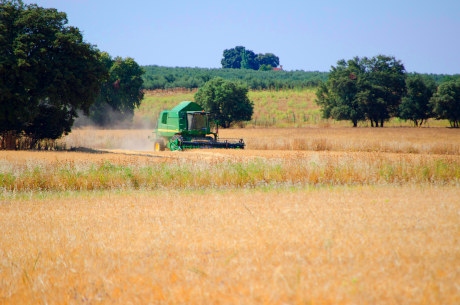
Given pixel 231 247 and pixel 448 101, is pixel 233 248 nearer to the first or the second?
pixel 231 247

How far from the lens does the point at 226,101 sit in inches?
2368

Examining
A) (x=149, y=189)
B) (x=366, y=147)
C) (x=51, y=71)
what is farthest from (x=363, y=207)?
(x=51, y=71)

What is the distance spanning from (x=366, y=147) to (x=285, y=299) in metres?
28.0

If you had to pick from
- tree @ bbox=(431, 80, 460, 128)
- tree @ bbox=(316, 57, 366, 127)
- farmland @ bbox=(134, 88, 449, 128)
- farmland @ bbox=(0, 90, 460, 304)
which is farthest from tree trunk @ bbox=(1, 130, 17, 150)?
tree @ bbox=(431, 80, 460, 128)

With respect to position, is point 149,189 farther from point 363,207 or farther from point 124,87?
point 124,87

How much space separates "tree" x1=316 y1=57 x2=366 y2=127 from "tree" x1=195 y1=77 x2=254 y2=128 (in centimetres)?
1163

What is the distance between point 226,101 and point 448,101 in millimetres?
27852

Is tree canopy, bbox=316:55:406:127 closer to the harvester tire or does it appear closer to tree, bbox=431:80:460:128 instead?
tree, bbox=431:80:460:128

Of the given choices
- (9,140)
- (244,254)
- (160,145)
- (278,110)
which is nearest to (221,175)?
(244,254)

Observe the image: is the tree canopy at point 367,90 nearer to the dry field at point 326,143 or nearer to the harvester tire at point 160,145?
the dry field at point 326,143

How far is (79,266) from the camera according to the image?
19.2 feet

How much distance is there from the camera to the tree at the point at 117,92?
213 ft

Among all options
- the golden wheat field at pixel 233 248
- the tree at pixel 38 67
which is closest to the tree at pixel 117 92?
the tree at pixel 38 67

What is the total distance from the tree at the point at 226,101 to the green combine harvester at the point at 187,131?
27629 millimetres
